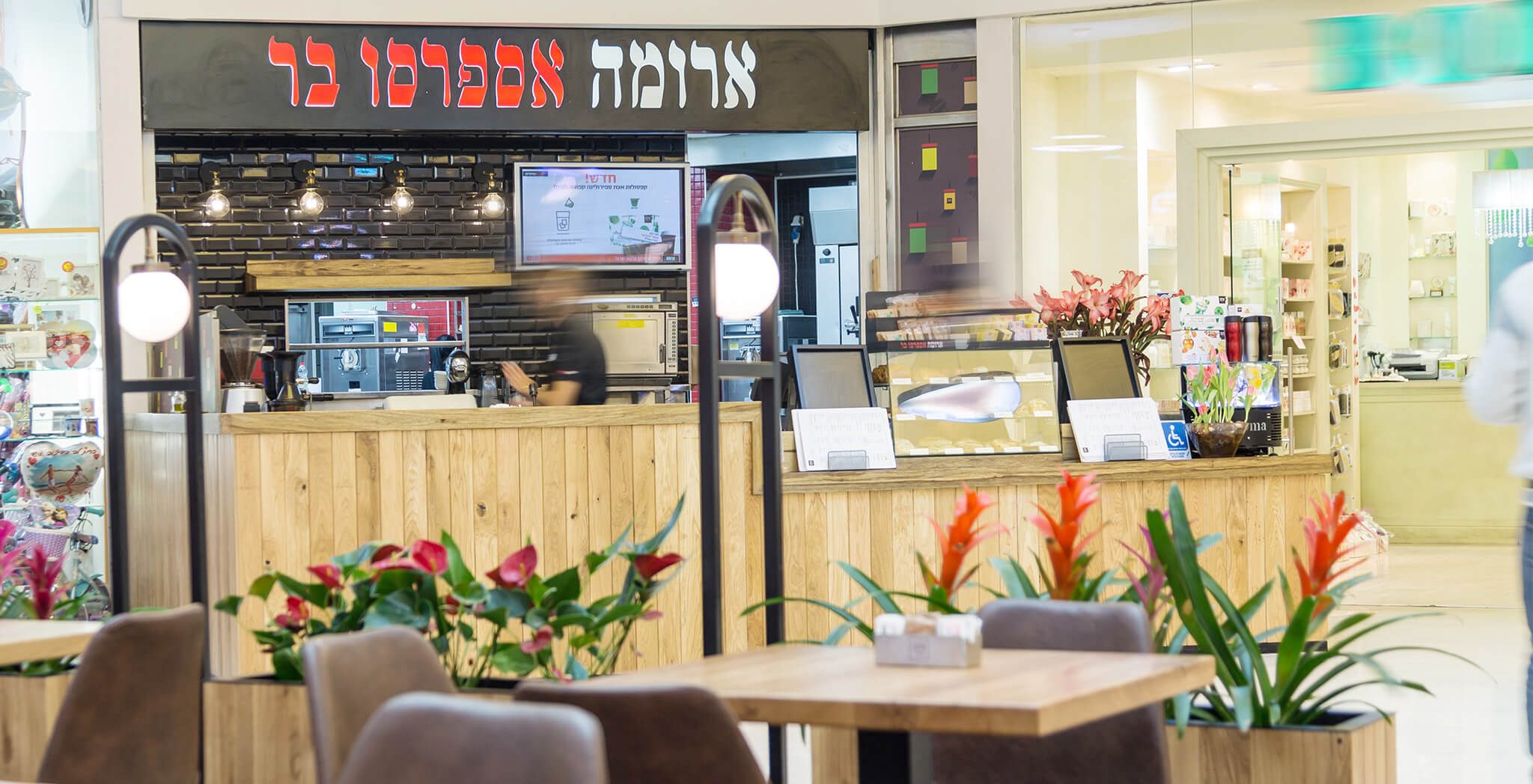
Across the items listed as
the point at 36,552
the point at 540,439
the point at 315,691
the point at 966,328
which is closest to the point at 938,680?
the point at 315,691

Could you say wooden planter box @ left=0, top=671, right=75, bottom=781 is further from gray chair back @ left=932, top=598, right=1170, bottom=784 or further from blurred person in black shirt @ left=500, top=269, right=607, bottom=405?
blurred person in black shirt @ left=500, top=269, right=607, bottom=405

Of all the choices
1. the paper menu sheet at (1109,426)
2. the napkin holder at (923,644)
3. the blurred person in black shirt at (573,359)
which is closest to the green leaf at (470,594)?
the napkin holder at (923,644)

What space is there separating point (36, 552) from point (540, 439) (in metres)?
1.74

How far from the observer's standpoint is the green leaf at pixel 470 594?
2924 millimetres

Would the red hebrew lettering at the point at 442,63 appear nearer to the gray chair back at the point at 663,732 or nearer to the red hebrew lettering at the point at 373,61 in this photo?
the red hebrew lettering at the point at 373,61

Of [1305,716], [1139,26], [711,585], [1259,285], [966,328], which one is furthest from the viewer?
[1259,285]

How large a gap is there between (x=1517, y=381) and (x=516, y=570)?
2.32 meters

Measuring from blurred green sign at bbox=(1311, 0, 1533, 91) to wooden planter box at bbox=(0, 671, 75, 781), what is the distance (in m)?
6.48

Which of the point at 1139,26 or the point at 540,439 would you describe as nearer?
the point at 540,439

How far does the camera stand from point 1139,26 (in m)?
7.65

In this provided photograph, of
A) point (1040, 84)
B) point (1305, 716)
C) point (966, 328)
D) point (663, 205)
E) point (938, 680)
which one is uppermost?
point (1040, 84)

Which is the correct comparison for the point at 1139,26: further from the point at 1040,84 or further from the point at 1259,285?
the point at 1259,285

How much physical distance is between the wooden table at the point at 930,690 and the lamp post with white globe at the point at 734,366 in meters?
0.55

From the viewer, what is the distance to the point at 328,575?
9.84 ft
